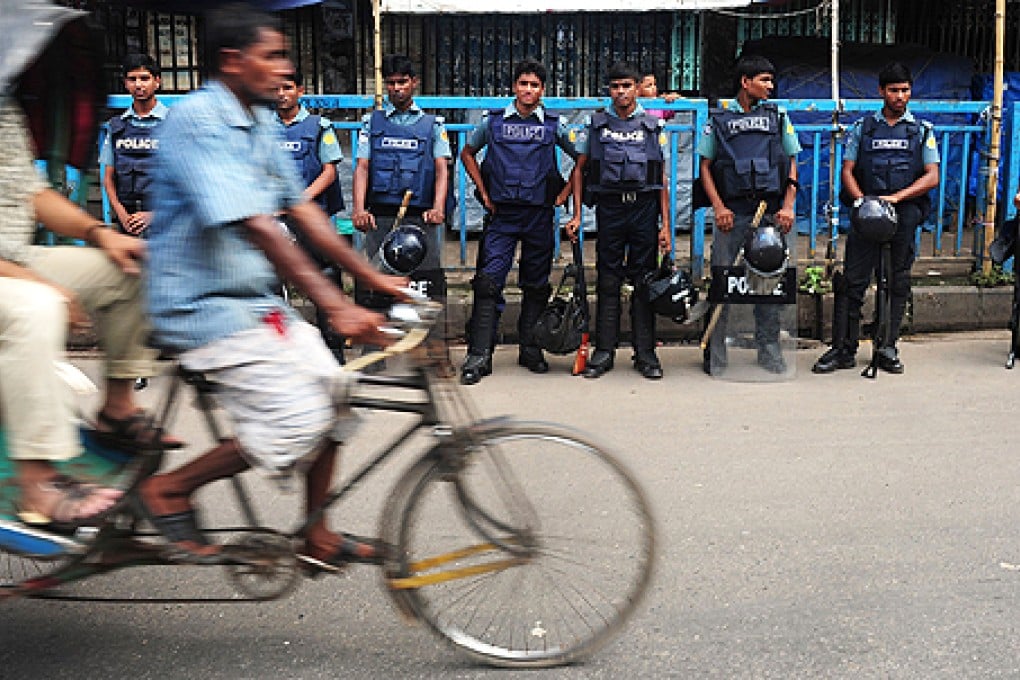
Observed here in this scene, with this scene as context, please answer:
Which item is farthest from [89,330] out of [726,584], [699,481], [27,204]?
[699,481]

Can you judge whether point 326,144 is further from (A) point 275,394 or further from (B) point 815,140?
(A) point 275,394

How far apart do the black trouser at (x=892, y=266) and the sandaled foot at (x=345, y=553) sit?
4.59 meters

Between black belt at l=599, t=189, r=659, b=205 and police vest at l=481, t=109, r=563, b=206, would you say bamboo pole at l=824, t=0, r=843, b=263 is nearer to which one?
black belt at l=599, t=189, r=659, b=205

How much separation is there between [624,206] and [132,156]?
285cm

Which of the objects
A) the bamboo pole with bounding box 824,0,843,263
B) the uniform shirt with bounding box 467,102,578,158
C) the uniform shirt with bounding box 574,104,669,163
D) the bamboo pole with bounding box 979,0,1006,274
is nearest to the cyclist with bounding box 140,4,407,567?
the uniform shirt with bounding box 467,102,578,158

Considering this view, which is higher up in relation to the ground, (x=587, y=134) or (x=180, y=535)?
(x=587, y=134)

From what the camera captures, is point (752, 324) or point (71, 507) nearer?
point (71, 507)

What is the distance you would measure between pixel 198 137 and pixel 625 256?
4433mm

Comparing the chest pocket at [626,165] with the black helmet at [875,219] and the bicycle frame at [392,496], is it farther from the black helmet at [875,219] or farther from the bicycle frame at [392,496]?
the bicycle frame at [392,496]

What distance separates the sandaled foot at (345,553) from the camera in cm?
313

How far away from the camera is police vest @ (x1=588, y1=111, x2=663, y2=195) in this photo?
673cm

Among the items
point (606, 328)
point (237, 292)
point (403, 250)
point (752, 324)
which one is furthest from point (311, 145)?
point (237, 292)

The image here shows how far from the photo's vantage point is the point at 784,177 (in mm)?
6805

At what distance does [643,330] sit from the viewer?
22.9 ft
